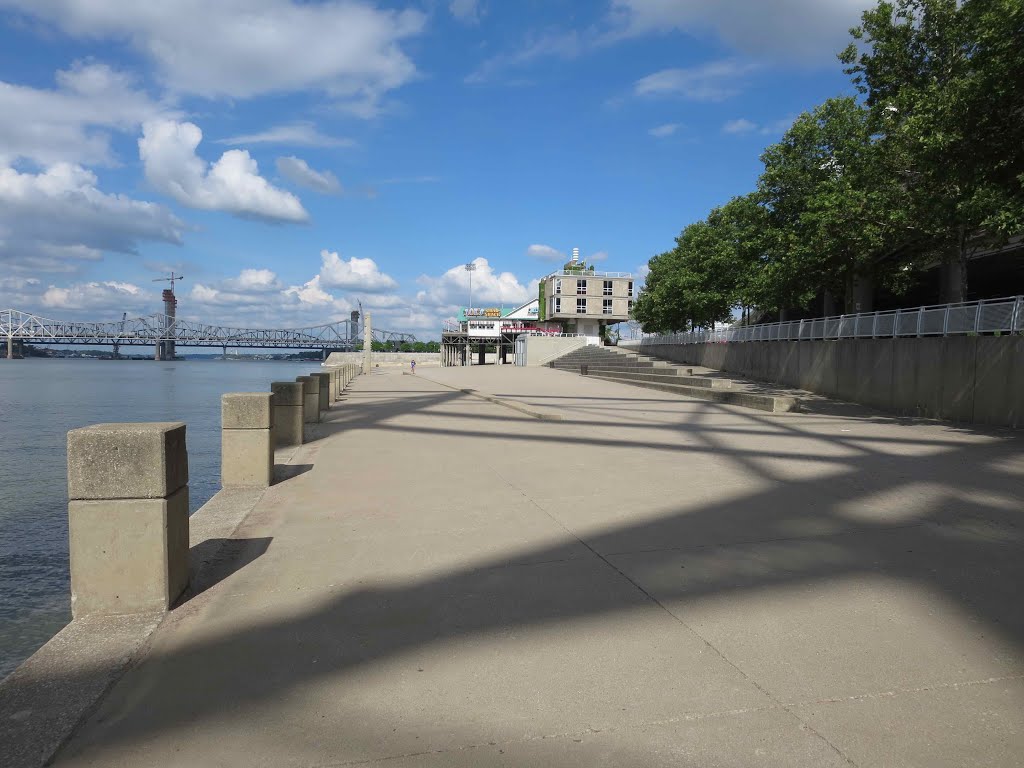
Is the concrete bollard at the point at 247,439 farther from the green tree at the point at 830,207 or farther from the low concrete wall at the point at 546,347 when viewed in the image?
the low concrete wall at the point at 546,347

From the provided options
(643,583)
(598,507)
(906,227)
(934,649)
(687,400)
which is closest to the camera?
(934,649)

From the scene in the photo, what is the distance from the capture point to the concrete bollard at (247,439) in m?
6.80

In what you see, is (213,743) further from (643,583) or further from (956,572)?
(956,572)

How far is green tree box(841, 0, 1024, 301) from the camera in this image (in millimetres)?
11625

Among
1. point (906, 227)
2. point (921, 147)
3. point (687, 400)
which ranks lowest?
point (687, 400)

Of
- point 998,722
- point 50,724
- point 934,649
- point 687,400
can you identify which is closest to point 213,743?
point 50,724

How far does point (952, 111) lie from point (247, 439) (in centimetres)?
1338

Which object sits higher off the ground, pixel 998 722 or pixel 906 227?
pixel 906 227

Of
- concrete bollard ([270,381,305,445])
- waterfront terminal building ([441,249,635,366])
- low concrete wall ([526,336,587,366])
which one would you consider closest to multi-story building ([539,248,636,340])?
waterfront terminal building ([441,249,635,366])

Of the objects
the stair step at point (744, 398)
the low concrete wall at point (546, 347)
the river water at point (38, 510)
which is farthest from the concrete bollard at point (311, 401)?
the low concrete wall at point (546, 347)

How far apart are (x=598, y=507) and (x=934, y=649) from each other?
10.4 feet

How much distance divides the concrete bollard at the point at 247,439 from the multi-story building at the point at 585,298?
90922 mm

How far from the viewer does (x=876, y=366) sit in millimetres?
17750

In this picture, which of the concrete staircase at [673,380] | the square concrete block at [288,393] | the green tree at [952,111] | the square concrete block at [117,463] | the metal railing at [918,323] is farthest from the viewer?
the concrete staircase at [673,380]
